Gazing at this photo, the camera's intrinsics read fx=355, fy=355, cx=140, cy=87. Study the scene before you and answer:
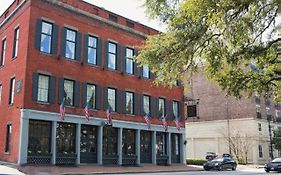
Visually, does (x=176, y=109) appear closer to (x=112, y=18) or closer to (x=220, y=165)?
(x=220, y=165)

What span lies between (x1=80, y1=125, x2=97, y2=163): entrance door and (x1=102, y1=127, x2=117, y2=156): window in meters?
1.05

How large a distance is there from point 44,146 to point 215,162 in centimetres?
1646

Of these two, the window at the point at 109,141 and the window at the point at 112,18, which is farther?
the window at the point at 112,18

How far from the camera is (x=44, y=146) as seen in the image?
25.9 metres

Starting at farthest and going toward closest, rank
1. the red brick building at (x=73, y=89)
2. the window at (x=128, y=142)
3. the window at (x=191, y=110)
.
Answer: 1. the window at (x=191, y=110)
2. the window at (x=128, y=142)
3. the red brick building at (x=73, y=89)

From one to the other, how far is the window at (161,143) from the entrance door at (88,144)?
838 centimetres

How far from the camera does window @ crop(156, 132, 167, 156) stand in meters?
36.0

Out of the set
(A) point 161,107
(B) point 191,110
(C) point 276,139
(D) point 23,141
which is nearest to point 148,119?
(A) point 161,107

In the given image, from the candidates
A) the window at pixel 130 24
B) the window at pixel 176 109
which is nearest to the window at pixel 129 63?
the window at pixel 130 24

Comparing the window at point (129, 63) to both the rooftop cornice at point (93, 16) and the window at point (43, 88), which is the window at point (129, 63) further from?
the window at point (43, 88)

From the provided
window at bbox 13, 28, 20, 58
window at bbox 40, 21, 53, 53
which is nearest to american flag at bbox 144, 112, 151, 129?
window at bbox 40, 21, 53, 53

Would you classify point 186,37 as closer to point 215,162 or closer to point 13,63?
point 13,63

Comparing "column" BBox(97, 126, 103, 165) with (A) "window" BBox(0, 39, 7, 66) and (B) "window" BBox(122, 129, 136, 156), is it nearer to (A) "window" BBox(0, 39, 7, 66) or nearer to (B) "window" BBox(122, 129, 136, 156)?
(B) "window" BBox(122, 129, 136, 156)

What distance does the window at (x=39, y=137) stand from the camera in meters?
25.2
